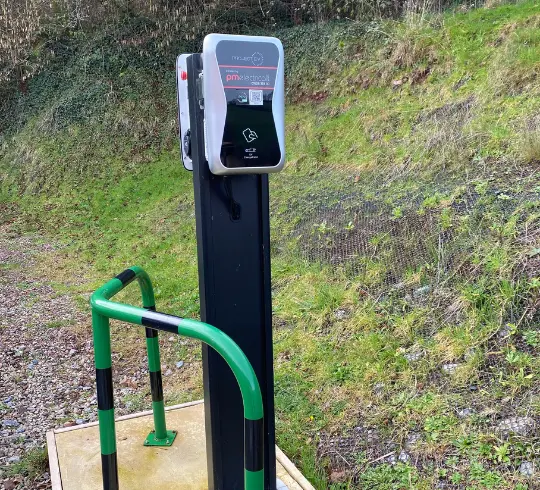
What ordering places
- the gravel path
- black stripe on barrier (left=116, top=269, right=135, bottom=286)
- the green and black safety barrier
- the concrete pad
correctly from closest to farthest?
the green and black safety barrier → black stripe on barrier (left=116, top=269, right=135, bottom=286) → the concrete pad → the gravel path

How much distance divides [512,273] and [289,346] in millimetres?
1442

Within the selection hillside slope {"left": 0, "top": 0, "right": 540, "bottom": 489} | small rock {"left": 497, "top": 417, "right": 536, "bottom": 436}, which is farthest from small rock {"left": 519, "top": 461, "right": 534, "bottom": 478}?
small rock {"left": 497, "top": 417, "right": 536, "bottom": 436}

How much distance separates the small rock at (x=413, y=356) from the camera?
9.55 feet

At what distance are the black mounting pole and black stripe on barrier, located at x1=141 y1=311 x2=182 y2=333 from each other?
224 mm

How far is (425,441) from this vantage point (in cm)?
245

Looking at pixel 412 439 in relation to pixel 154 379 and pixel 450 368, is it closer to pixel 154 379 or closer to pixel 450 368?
pixel 450 368

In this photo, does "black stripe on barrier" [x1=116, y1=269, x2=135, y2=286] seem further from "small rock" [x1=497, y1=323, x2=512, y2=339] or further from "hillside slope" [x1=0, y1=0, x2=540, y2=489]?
"small rock" [x1=497, y1=323, x2=512, y2=339]

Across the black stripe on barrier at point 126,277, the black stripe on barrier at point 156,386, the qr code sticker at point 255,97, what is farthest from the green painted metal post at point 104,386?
the qr code sticker at point 255,97

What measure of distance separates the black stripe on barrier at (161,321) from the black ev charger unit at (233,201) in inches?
8.8

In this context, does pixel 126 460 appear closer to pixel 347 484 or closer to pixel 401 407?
pixel 347 484

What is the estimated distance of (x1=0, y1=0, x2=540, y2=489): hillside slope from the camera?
253 centimetres

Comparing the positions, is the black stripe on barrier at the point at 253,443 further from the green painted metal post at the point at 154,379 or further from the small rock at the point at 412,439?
the small rock at the point at 412,439

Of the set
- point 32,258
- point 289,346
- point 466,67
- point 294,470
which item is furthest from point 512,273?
point 32,258

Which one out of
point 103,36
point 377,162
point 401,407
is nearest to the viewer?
point 401,407
